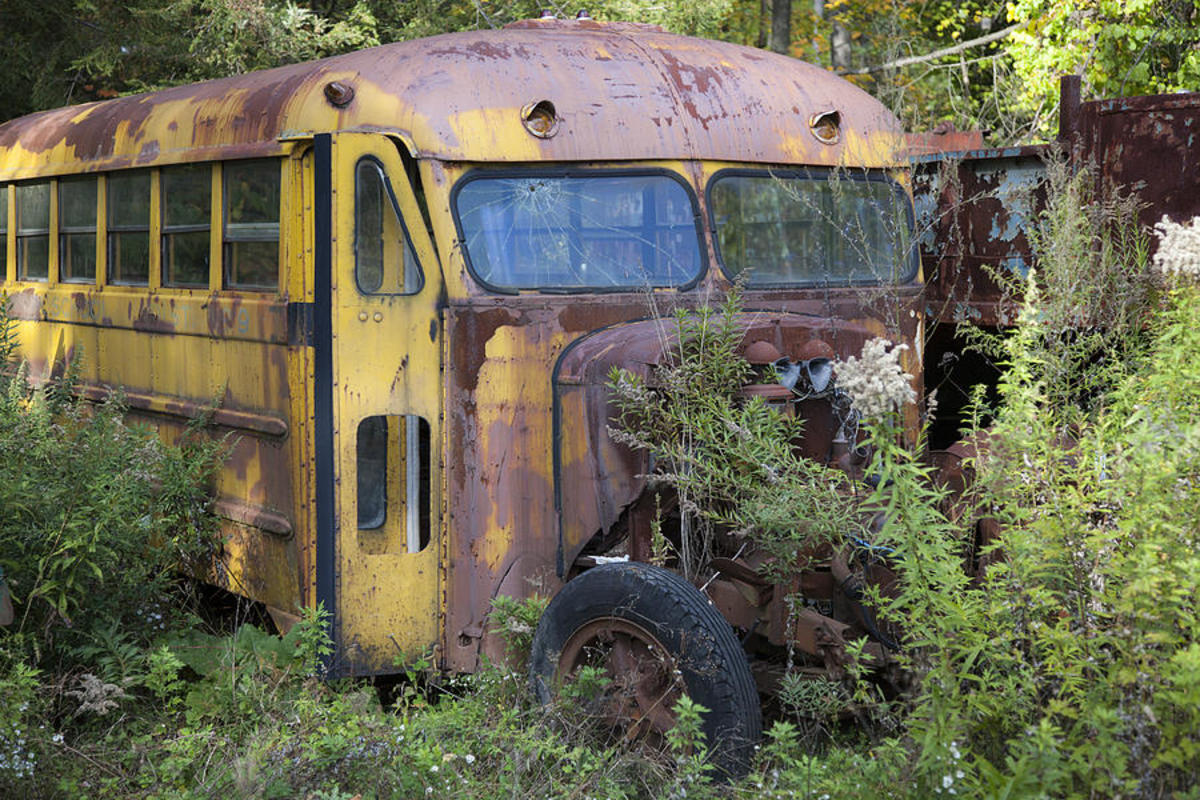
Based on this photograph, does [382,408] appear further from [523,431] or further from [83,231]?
[83,231]

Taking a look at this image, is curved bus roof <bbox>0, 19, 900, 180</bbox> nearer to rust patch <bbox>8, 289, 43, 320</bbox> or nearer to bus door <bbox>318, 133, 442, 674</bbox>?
bus door <bbox>318, 133, 442, 674</bbox>

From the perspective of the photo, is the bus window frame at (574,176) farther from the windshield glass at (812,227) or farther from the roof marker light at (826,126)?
the roof marker light at (826,126)

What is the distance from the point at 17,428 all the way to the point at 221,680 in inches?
52.1

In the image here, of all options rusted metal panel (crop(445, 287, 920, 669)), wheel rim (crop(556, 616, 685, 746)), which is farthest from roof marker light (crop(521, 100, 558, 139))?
wheel rim (crop(556, 616, 685, 746))

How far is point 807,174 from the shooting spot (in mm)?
5152

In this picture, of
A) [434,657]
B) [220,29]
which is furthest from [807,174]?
[220,29]

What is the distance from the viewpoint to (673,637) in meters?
3.92

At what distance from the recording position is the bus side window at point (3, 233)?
25.2ft

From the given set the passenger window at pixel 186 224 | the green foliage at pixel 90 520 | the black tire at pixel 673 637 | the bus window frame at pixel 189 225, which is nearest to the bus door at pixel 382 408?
the black tire at pixel 673 637

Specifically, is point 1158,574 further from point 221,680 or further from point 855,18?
point 855,18

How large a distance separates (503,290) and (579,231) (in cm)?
36

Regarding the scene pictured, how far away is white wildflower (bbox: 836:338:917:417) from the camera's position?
302 cm

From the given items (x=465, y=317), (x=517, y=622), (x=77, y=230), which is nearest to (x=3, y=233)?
(x=77, y=230)

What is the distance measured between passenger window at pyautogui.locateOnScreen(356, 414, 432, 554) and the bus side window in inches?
156
